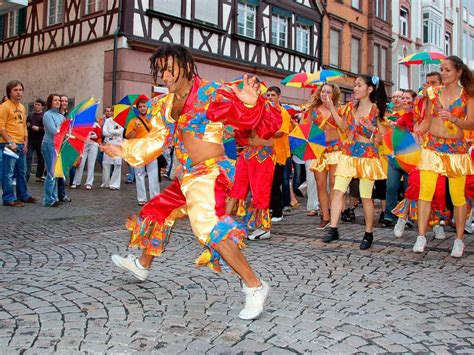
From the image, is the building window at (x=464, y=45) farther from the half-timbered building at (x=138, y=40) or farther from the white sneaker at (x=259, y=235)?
the white sneaker at (x=259, y=235)

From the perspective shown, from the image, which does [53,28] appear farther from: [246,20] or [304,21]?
[304,21]

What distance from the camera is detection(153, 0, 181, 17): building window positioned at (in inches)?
655

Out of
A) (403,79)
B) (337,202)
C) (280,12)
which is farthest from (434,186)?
(403,79)

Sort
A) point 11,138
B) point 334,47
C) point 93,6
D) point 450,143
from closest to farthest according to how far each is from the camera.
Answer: point 450,143, point 11,138, point 93,6, point 334,47

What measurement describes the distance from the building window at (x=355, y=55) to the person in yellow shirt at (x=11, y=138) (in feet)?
69.0

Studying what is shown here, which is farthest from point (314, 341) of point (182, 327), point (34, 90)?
point (34, 90)

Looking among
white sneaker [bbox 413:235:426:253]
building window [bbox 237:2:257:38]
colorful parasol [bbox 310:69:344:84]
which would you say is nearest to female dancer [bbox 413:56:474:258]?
white sneaker [bbox 413:235:426:253]

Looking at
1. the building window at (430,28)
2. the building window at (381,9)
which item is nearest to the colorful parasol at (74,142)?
the building window at (381,9)

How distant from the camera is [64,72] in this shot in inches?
738

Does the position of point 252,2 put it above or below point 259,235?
above

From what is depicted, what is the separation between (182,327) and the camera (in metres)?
3.01

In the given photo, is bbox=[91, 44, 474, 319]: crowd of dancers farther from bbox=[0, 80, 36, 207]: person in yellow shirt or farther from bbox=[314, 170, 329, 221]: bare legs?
bbox=[0, 80, 36, 207]: person in yellow shirt

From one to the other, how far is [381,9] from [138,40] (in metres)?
17.1

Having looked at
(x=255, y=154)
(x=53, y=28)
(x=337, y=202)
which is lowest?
(x=337, y=202)
